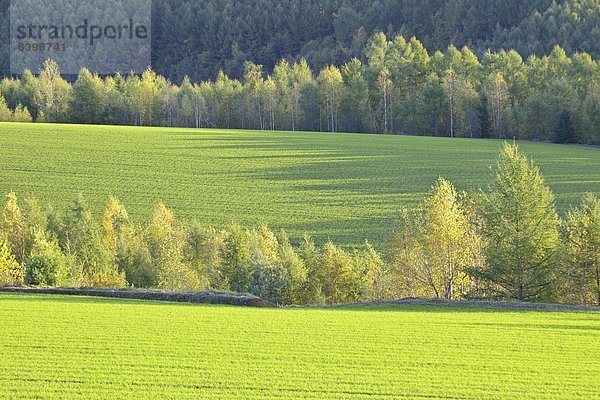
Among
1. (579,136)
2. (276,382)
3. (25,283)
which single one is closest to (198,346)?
(276,382)

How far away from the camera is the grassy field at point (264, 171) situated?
226 ft

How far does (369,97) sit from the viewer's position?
135625mm

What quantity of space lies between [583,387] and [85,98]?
12211 centimetres

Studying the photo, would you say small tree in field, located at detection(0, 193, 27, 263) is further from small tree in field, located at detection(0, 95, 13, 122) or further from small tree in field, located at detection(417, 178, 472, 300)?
small tree in field, located at detection(0, 95, 13, 122)

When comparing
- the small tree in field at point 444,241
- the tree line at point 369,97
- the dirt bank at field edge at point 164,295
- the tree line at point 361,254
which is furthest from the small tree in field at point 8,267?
the tree line at point 369,97

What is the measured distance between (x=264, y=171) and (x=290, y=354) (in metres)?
61.6

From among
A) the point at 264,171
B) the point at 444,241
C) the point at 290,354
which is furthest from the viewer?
the point at 264,171

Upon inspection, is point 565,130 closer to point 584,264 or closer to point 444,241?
point 444,241

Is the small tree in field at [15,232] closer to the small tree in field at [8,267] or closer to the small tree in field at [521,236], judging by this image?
the small tree in field at [8,267]

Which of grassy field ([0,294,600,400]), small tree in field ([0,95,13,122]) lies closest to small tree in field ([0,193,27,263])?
grassy field ([0,294,600,400])

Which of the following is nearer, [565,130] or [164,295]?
[164,295]

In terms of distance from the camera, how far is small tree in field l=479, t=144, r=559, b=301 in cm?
4116

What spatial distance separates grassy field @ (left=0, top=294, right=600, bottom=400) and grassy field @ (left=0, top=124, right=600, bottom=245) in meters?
29.8

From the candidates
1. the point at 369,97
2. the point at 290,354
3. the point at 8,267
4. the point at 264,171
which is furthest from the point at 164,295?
the point at 369,97
